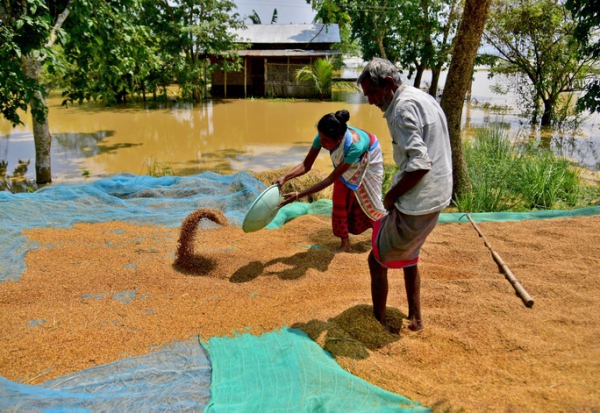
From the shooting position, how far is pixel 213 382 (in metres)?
2.02

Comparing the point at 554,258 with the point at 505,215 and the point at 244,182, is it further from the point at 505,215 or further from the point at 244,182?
the point at 244,182

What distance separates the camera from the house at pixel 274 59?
19.5m

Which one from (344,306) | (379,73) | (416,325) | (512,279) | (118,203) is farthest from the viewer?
(118,203)

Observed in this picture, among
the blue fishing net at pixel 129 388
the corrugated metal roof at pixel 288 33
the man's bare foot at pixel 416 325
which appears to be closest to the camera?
the blue fishing net at pixel 129 388

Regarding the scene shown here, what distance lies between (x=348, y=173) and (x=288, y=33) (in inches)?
747

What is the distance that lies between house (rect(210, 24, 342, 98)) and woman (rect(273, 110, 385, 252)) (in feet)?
54.4

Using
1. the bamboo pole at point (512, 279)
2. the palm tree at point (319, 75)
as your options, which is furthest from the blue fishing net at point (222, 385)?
the palm tree at point (319, 75)

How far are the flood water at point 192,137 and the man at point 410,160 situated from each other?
5.58 meters

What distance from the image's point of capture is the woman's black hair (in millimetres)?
3177

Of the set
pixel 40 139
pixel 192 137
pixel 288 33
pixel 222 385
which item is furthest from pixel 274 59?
pixel 222 385

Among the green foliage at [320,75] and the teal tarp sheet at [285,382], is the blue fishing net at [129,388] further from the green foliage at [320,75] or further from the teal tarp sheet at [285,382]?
the green foliage at [320,75]

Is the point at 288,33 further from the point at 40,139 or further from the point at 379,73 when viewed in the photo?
the point at 379,73

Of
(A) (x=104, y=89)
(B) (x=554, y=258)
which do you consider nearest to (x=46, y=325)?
(B) (x=554, y=258)

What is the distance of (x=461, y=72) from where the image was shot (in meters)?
5.06
